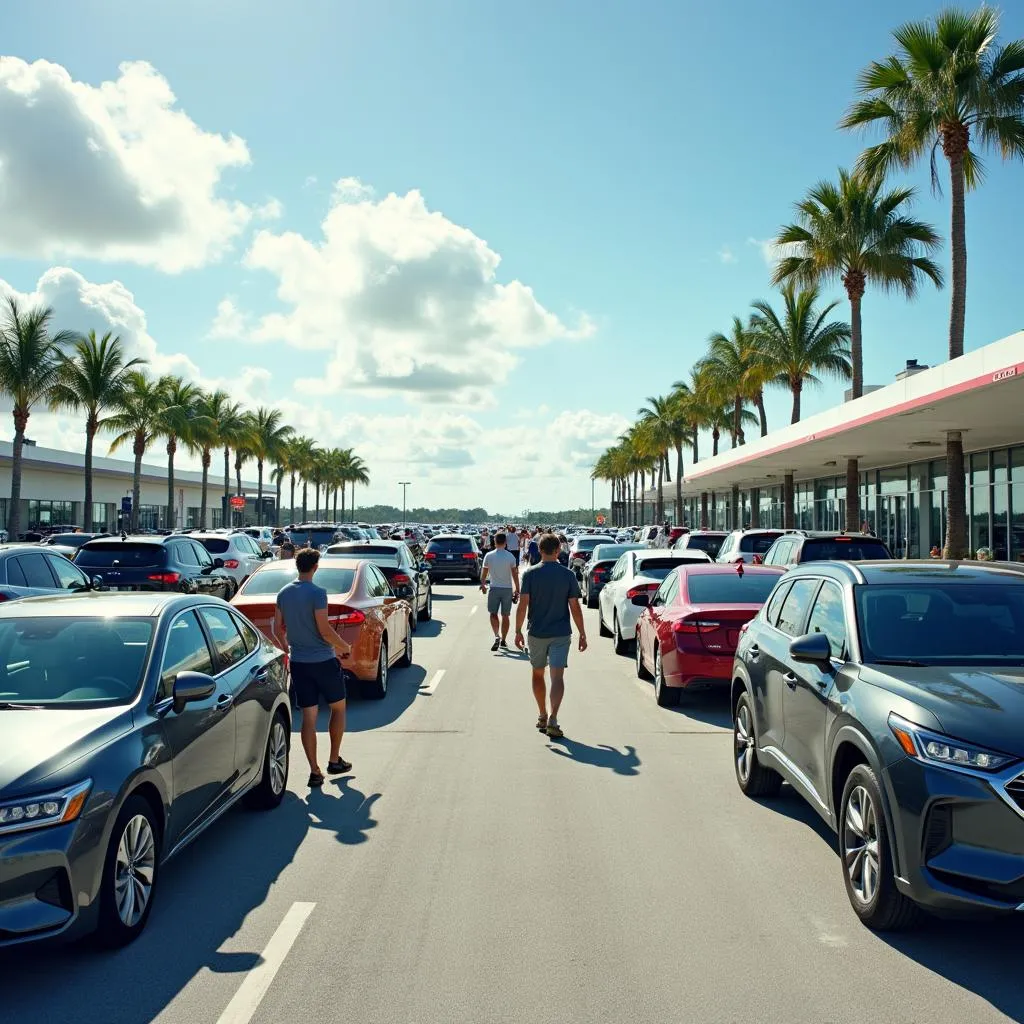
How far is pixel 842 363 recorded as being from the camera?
4175 cm

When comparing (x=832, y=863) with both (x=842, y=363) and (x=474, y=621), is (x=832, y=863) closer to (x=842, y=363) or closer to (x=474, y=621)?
(x=474, y=621)

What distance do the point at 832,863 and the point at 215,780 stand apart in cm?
350

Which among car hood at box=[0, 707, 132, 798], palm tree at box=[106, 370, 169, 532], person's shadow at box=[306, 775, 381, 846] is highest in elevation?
palm tree at box=[106, 370, 169, 532]

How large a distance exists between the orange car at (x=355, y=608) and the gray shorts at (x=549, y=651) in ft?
7.12

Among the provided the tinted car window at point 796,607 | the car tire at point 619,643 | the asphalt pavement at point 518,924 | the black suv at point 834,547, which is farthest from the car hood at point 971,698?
the car tire at point 619,643

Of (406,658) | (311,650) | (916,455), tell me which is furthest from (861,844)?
(916,455)

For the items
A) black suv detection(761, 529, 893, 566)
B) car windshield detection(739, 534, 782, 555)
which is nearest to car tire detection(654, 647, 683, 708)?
black suv detection(761, 529, 893, 566)

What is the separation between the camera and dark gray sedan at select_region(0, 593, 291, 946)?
3.96 m

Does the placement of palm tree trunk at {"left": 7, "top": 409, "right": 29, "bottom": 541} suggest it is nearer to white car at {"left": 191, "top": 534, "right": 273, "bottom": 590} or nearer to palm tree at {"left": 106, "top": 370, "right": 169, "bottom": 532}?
palm tree at {"left": 106, "top": 370, "right": 169, "bottom": 532}

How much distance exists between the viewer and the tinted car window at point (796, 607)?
648 centimetres

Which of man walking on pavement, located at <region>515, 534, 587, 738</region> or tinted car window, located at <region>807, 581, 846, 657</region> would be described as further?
man walking on pavement, located at <region>515, 534, 587, 738</region>

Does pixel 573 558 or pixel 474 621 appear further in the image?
pixel 573 558

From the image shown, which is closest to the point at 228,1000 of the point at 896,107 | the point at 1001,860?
the point at 1001,860

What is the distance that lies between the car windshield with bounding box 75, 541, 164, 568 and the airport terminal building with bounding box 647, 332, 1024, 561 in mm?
14526
